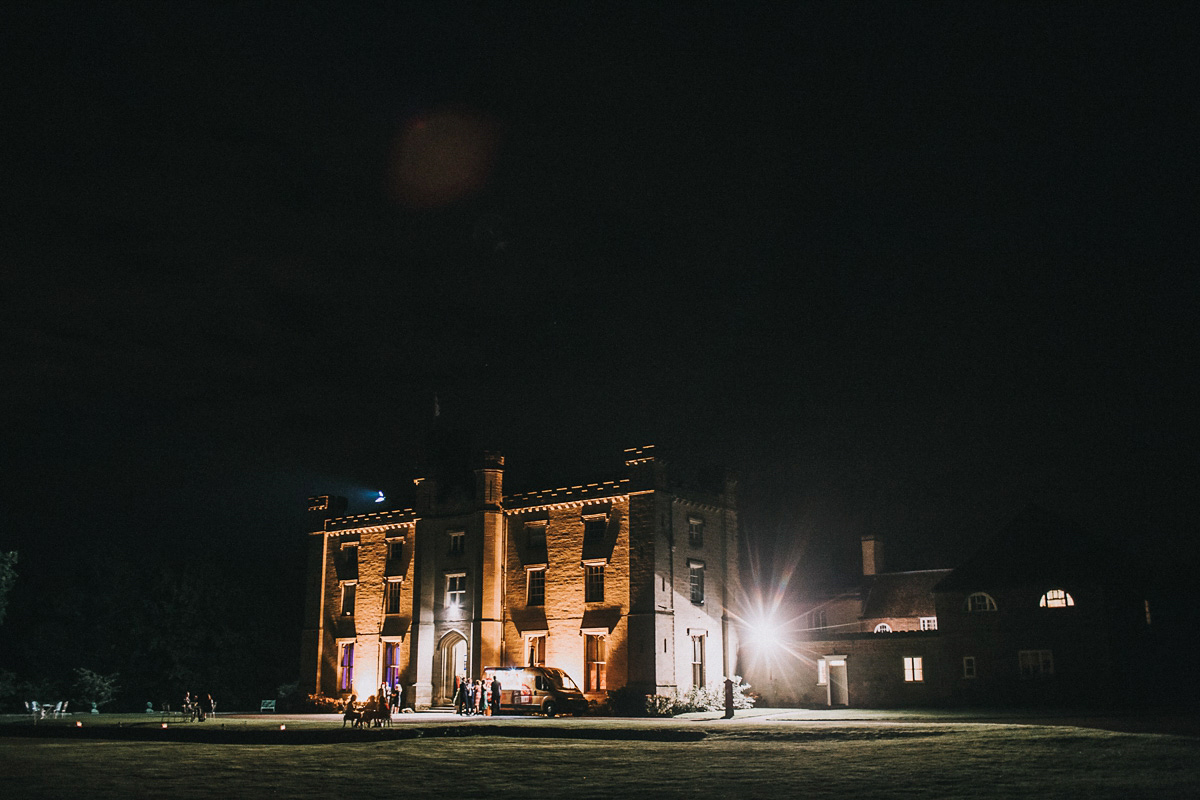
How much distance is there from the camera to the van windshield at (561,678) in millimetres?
36750

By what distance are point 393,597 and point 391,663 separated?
291 centimetres

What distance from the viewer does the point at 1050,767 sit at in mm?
15914

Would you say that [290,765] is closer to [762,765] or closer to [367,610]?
[762,765]

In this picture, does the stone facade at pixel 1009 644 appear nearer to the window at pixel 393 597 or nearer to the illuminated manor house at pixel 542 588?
the illuminated manor house at pixel 542 588

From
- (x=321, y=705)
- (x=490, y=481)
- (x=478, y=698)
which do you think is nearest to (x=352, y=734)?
(x=478, y=698)

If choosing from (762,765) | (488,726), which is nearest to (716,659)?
(488,726)

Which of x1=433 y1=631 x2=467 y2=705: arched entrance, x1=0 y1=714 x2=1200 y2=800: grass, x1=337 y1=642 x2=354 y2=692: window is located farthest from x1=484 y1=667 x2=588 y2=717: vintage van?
x1=337 y1=642 x2=354 y2=692: window

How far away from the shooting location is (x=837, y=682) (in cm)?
4209

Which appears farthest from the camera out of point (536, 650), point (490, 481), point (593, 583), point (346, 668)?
point (346, 668)

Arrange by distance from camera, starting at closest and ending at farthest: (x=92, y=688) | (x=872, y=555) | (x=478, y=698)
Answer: (x=478, y=698)
(x=92, y=688)
(x=872, y=555)

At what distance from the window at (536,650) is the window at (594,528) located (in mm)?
4386

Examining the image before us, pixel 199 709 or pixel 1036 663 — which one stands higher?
pixel 1036 663

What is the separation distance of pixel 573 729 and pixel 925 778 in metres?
12.8

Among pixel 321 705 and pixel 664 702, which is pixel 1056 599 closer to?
pixel 664 702
